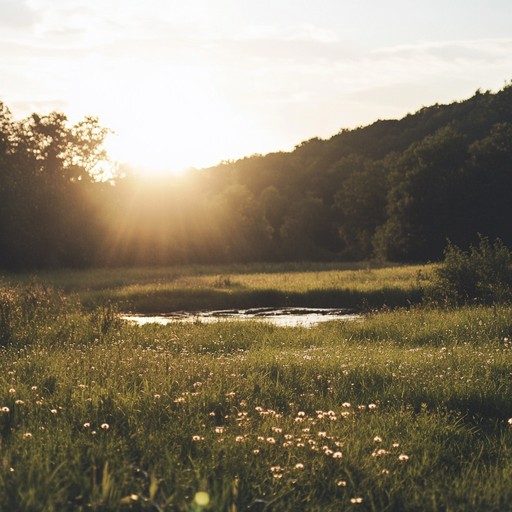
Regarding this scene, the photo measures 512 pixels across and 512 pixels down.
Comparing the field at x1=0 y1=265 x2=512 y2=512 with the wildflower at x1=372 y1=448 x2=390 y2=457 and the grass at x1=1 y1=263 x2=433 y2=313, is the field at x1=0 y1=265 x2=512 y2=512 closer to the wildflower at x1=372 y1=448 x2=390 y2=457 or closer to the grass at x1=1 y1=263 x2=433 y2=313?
the wildflower at x1=372 y1=448 x2=390 y2=457

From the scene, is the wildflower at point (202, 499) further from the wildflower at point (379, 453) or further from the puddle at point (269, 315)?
the puddle at point (269, 315)

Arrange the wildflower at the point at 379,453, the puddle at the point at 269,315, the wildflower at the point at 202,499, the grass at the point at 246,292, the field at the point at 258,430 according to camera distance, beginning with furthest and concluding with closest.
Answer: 1. the grass at the point at 246,292
2. the puddle at the point at 269,315
3. the wildflower at the point at 379,453
4. the field at the point at 258,430
5. the wildflower at the point at 202,499

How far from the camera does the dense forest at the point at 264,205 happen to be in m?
47.7

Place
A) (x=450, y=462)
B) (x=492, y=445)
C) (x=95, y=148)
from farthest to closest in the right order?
(x=95, y=148) → (x=492, y=445) → (x=450, y=462)

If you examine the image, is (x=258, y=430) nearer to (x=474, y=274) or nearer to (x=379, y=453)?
(x=379, y=453)

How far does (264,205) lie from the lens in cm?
8775

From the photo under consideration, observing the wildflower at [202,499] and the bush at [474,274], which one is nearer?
the wildflower at [202,499]

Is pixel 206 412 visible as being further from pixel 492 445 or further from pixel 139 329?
pixel 139 329

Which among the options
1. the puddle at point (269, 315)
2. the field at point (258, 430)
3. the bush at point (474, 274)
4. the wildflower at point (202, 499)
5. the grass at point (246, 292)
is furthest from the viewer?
the grass at point (246, 292)

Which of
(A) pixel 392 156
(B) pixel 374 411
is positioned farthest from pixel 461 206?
(B) pixel 374 411

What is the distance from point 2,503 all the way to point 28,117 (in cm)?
5488

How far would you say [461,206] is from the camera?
63375 mm

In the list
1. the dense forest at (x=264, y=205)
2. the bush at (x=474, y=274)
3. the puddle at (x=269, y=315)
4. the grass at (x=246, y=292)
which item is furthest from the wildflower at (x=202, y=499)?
the dense forest at (x=264, y=205)

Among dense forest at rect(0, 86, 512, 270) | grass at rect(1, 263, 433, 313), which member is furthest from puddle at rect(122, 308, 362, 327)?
dense forest at rect(0, 86, 512, 270)
